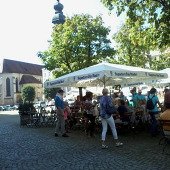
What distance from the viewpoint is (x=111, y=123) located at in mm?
11688

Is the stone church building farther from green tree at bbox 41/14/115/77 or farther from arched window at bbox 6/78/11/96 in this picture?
green tree at bbox 41/14/115/77

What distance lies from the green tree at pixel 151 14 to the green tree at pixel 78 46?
19.5 meters

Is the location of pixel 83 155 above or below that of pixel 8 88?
below

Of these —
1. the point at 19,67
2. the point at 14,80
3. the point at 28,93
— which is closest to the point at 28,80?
the point at 14,80

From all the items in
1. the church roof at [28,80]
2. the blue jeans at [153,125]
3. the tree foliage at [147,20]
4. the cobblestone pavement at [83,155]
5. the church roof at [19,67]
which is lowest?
the cobblestone pavement at [83,155]

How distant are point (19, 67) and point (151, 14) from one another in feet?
342

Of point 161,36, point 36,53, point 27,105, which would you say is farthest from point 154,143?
point 36,53

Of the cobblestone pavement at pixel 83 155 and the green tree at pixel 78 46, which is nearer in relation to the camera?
the cobblestone pavement at pixel 83 155

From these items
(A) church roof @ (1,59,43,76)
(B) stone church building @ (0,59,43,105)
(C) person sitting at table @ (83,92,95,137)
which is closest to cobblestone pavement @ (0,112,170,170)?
(C) person sitting at table @ (83,92,95,137)

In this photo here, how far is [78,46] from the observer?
3903 centimetres

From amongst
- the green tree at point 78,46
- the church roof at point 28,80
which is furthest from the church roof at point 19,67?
the green tree at point 78,46

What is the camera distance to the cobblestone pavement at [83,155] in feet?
29.2

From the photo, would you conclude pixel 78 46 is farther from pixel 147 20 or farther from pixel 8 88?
pixel 8 88

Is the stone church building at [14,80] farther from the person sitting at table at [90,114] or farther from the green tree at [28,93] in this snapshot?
the person sitting at table at [90,114]
